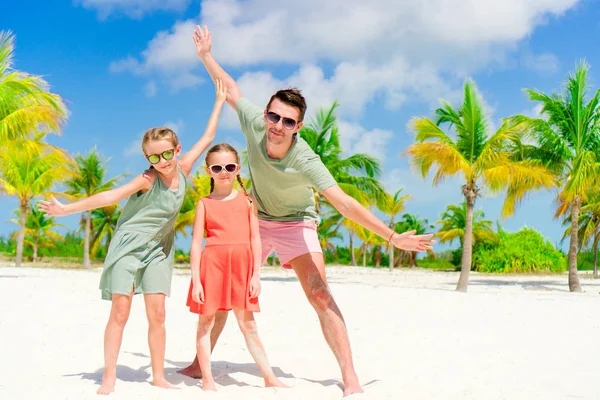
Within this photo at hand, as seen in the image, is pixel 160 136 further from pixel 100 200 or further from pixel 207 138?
pixel 100 200

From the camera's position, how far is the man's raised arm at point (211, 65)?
4.68 m

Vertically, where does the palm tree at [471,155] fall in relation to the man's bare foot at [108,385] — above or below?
above

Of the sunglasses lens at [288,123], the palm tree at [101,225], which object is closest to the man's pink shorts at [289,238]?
the sunglasses lens at [288,123]

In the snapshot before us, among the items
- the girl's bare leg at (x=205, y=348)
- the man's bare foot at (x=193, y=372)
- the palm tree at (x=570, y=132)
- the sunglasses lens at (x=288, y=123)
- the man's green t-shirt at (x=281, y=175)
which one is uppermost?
the palm tree at (x=570, y=132)

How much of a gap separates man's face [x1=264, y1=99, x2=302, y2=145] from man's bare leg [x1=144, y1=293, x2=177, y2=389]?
1426 mm

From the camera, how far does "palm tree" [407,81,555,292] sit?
59.6ft

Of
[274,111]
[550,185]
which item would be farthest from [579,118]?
[274,111]

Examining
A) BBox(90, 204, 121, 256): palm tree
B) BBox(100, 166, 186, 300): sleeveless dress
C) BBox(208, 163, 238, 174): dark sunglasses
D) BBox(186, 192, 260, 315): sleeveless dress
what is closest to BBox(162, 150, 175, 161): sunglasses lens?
BBox(100, 166, 186, 300): sleeveless dress

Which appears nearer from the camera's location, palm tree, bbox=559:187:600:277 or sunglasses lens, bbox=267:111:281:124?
sunglasses lens, bbox=267:111:281:124

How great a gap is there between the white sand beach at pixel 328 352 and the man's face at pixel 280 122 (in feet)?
6.16

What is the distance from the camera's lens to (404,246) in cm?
361

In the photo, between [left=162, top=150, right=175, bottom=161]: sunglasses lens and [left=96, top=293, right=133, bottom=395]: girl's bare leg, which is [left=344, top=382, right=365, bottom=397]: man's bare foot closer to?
[left=96, top=293, right=133, bottom=395]: girl's bare leg

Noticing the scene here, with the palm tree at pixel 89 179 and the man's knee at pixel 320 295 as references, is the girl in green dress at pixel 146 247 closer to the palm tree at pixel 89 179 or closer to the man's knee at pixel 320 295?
the man's knee at pixel 320 295

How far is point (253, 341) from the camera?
170 inches
